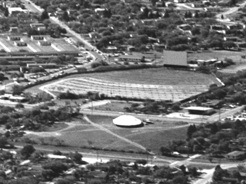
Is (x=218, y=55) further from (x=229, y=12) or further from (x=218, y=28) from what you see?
(x=229, y=12)

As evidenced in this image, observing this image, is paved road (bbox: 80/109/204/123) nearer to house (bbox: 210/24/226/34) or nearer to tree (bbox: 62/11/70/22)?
house (bbox: 210/24/226/34)

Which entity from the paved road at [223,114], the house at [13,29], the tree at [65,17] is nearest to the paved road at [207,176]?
the paved road at [223,114]

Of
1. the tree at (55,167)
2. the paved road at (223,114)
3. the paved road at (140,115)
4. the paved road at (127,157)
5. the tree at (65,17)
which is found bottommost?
the tree at (65,17)

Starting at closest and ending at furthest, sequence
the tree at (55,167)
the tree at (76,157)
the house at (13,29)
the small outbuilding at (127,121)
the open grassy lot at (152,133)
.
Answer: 1. the tree at (55,167)
2. the tree at (76,157)
3. the open grassy lot at (152,133)
4. the small outbuilding at (127,121)
5. the house at (13,29)

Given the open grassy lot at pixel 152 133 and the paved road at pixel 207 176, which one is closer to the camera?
the paved road at pixel 207 176

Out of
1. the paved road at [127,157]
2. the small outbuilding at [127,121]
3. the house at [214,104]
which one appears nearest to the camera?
the paved road at [127,157]

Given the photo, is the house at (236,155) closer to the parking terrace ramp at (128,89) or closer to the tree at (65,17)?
the parking terrace ramp at (128,89)

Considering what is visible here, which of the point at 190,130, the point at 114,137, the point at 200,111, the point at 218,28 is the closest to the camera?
the point at 114,137

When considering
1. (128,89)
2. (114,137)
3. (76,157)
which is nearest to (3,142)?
(76,157)
